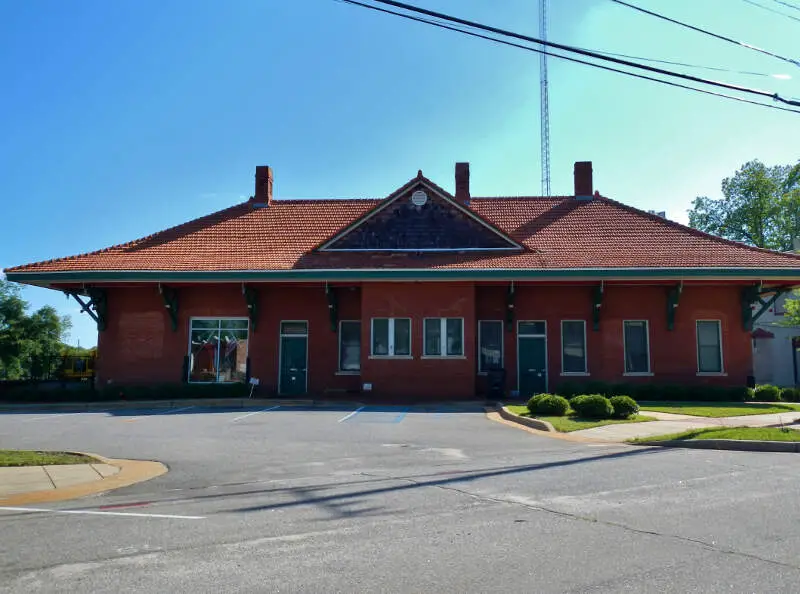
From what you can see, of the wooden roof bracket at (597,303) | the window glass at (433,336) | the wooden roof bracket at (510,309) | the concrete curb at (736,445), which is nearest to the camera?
the concrete curb at (736,445)

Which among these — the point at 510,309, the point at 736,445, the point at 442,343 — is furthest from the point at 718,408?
the point at 442,343

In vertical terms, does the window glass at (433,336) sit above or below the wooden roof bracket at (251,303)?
below

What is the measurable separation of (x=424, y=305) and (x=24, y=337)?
87.0 ft

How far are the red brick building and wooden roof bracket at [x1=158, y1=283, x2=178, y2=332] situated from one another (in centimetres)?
4

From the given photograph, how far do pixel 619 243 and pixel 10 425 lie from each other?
19109 millimetres

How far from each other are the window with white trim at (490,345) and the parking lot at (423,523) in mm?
10817

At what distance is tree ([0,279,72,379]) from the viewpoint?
1454 inches

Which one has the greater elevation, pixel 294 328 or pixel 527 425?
pixel 294 328

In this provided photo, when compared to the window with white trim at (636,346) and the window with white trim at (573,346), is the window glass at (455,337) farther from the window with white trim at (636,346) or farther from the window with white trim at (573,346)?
the window with white trim at (636,346)

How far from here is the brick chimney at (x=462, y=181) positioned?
94.2 ft

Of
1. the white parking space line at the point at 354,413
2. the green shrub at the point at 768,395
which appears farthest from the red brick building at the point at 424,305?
the white parking space line at the point at 354,413

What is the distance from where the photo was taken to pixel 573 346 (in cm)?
2338

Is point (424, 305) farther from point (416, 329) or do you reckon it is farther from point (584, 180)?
point (584, 180)

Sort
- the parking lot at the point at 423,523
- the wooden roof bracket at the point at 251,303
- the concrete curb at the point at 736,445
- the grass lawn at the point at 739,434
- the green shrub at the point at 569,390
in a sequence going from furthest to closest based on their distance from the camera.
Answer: the wooden roof bracket at the point at 251,303, the green shrub at the point at 569,390, the grass lawn at the point at 739,434, the concrete curb at the point at 736,445, the parking lot at the point at 423,523
